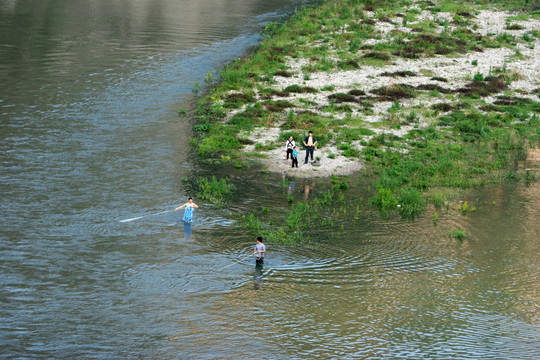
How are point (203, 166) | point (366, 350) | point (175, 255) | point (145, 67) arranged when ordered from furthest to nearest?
1. point (145, 67)
2. point (203, 166)
3. point (175, 255)
4. point (366, 350)

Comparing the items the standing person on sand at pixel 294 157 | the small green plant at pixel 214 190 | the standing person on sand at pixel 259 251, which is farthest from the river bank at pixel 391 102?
the standing person on sand at pixel 259 251

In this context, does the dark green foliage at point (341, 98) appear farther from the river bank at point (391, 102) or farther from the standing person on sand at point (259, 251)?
the standing person on sand at point (259, 251)

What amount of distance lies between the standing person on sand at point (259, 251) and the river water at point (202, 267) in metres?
0.47

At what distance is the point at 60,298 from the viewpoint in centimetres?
2606

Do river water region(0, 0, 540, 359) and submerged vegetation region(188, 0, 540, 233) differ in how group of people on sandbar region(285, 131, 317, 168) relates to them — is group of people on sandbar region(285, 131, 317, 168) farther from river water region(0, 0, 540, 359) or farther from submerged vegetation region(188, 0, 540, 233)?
river water region(0, 0, 540, 359)

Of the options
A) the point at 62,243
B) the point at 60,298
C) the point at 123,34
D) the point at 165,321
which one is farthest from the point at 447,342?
the point at 123,34

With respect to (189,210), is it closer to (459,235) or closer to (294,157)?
(294,157)

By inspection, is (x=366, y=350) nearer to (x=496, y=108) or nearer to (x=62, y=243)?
(x=62, y=243)

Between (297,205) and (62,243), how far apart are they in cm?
1252

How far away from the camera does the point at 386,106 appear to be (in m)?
54.3

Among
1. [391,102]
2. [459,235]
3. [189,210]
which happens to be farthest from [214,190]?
[391,102]

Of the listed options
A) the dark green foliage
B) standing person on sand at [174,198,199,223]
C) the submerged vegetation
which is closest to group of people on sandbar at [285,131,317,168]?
the submerged vegetation

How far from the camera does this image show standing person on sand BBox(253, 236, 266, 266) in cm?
2912

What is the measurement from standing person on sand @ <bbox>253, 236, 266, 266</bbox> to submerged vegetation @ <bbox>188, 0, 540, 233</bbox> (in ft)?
9.77
